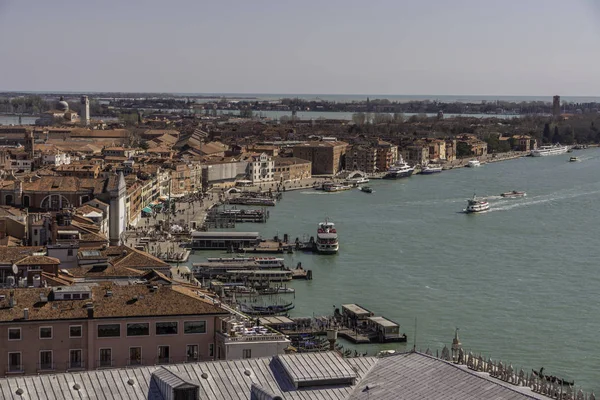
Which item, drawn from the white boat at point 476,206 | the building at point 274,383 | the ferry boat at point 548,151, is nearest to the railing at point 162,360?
the building at point 274,383

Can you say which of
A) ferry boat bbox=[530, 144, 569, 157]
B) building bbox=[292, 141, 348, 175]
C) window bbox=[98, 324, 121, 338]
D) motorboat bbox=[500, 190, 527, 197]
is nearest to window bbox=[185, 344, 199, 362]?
window bbox=[98, 324, 121, 338]

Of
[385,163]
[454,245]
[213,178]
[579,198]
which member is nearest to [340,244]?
[454,245]

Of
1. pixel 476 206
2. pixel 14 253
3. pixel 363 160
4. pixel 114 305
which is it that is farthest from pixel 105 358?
pixel 363 160

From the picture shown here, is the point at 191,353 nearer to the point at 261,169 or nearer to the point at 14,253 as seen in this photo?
the point at 14,253

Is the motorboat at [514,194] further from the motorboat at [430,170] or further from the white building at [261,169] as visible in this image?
the motorboat at [430,170]

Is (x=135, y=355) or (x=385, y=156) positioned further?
(x=385, y=156)

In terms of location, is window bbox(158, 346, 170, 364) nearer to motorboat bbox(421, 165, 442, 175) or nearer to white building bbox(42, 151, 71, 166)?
white building bbox(42, 151, 71, 166)
